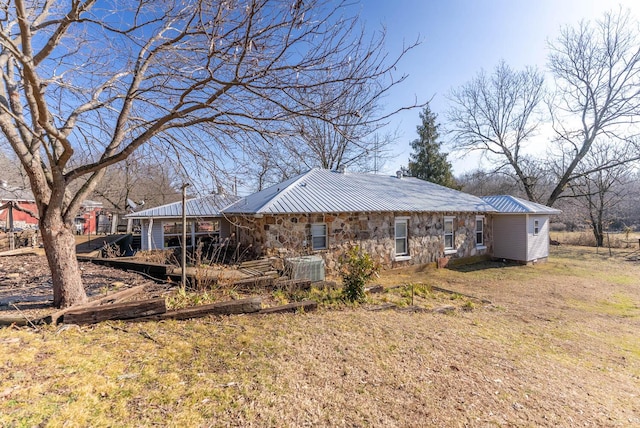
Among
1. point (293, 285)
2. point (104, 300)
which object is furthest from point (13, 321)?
point (293, 285)

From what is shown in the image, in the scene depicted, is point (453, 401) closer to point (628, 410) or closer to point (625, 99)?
point (628, 410)

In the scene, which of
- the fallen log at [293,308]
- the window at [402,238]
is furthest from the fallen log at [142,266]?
the window at [402,238]

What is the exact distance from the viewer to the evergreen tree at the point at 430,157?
93.1 feet

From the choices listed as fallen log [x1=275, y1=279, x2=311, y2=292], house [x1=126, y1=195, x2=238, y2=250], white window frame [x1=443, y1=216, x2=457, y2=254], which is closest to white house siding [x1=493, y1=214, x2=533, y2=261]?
white window frame [x1=443, y1=216, x2=457, y2=254]

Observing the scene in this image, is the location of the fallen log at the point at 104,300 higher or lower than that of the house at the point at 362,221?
lower

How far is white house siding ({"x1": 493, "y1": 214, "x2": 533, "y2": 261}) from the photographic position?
14297mm

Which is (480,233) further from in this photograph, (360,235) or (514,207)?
(360,235)

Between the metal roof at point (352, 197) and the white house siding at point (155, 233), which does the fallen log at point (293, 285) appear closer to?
the metal roof at point (352, 197)

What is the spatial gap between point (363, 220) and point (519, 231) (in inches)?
347

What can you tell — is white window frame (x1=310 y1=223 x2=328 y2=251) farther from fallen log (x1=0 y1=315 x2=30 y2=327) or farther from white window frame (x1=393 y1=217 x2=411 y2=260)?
fallen log (x1=0 y1=315 x2=30 y2=327)

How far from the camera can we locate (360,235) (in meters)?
11.0

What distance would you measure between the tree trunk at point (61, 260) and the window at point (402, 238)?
10.1 metres

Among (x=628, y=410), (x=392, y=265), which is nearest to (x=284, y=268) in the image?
(x=392, y=265)

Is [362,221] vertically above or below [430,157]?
below
